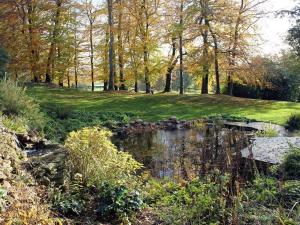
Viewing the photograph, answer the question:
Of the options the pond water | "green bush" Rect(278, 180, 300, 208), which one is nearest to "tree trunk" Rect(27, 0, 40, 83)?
the pond water

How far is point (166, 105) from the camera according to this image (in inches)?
682

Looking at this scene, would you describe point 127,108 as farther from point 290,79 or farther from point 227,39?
point 290,79

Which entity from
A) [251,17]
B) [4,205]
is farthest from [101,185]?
[251,17]

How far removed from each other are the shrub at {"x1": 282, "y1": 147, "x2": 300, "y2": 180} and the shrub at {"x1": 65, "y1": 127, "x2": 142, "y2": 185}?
8.08 ft

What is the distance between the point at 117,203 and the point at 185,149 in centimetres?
512

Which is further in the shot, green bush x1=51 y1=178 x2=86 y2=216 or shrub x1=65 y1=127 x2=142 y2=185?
shrub x1=65 y1=127 x2=142 y2=185

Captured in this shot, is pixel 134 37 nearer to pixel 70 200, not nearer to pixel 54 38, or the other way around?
pixel 54 38

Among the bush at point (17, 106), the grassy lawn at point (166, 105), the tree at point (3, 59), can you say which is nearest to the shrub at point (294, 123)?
the grassy lawn at point (166, 105)

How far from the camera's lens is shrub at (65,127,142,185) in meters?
4.55

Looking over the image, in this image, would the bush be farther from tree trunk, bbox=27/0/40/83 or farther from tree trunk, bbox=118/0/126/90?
tree trunk, bbox=27/0/40/83

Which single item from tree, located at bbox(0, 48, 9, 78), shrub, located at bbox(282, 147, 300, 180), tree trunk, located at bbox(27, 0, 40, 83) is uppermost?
tree trunk, located at bbox(27, 0, 40, 83)

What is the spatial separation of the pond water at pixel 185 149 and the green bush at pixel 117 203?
52.8 inches

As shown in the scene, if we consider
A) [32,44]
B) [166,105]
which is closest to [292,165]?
[166,105]

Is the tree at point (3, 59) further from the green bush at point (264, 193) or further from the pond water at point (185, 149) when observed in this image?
the green bush at point (264, 193)
